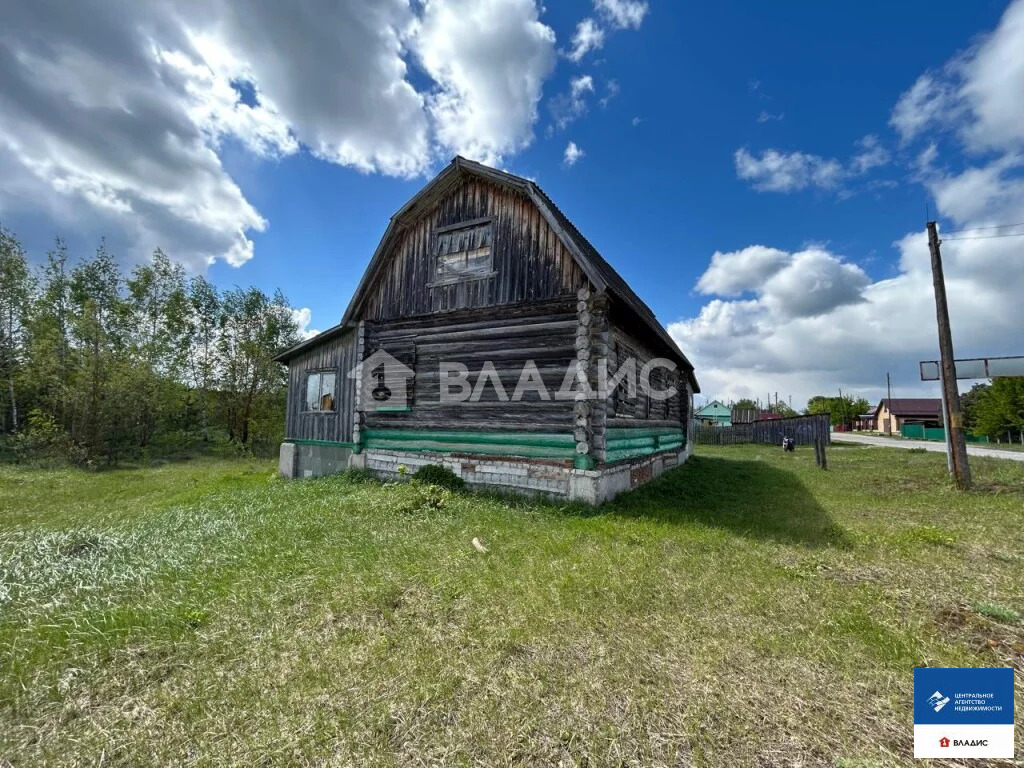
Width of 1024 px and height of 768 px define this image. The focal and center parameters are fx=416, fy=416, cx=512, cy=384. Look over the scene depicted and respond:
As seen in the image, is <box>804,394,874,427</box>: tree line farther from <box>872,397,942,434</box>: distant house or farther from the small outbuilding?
the small outbuilding

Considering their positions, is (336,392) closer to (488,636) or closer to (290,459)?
(290,459)

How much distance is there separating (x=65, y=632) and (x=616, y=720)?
445 cm

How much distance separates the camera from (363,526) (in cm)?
659

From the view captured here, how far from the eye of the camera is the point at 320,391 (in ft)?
40.9

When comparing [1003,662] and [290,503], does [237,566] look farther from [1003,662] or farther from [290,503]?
[1003,662]

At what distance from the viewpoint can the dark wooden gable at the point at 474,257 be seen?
8.84 m

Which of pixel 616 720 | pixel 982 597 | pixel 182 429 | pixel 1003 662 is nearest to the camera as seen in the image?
pixel 616 720

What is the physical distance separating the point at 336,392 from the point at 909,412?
7723cm

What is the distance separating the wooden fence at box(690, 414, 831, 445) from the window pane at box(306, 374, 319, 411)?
22928 mm

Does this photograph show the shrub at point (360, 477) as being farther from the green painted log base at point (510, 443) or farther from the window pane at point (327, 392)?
the window pane at point (327, 392)

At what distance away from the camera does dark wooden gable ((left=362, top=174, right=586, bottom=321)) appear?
8.84 metres

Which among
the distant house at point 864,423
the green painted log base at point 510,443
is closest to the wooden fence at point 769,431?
the green painted log base at point 510,443

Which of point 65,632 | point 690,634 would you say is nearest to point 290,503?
point 65,632
